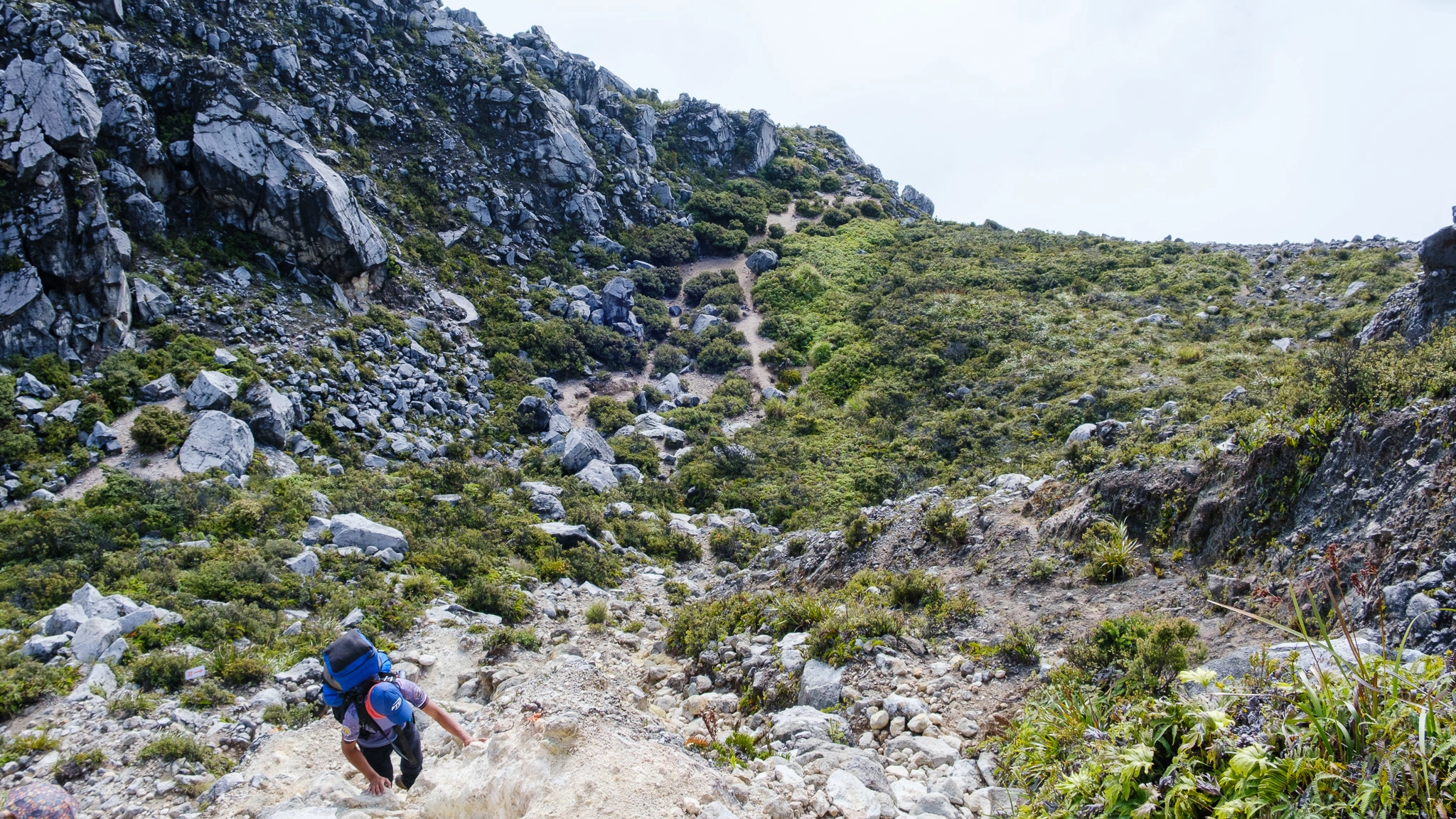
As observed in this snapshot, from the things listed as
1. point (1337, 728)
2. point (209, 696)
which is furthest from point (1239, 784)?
point (209, 696)

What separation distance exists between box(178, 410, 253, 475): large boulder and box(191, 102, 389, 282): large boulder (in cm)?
896

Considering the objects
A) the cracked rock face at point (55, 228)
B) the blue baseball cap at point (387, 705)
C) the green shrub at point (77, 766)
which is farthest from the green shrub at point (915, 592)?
the cracked rock face at point (55, 228)

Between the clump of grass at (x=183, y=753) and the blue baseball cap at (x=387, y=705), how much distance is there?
9.98 feet

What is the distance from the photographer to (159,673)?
26.8 ft

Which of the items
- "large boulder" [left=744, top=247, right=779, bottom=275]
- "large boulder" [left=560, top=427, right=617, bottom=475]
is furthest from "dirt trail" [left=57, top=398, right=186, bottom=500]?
"large boulder" [left=744, top=247, right=779, bottom=275]

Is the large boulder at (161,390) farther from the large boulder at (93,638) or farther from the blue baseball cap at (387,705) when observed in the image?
the blue baseball cap at (387,705)

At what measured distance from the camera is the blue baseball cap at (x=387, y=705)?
17.4 feet

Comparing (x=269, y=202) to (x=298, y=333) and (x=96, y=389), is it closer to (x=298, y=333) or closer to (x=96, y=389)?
(x=298, y=333)

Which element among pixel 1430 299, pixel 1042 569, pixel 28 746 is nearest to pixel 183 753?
→ pixel 28 746

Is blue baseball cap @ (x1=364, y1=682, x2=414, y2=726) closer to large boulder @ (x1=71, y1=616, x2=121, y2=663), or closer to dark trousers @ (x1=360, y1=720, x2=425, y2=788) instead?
dark trousers @ (x1=360, y1=720, x2=425, y2=788)

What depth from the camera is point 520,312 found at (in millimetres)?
29859

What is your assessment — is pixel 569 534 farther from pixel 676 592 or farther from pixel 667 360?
pixel 667 360

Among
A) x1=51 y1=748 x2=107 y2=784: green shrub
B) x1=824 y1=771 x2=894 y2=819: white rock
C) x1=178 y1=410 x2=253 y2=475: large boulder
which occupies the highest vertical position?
x1=178 y1=410 x2=253 y2=475: large boulder

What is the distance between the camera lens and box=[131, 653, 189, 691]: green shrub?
809cm
